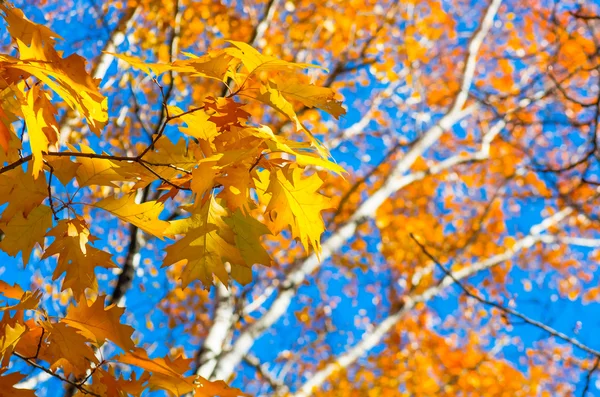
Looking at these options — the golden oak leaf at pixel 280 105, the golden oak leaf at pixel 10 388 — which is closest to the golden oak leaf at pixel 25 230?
the golden oak leaf at pixel 10 388

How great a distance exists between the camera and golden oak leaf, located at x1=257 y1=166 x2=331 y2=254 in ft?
3.52

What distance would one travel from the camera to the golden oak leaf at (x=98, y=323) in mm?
1078

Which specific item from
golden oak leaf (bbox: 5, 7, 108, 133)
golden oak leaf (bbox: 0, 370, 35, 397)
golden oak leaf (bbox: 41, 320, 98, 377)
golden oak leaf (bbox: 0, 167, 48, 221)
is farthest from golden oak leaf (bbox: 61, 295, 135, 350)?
golden oak leaf (bbox: 5, 7, 108, 133)

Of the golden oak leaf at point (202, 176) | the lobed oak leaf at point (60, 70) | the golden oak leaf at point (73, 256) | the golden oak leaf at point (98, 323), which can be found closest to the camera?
the lobed oak leaf at point (60, 70)

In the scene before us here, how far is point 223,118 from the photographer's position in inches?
42.1

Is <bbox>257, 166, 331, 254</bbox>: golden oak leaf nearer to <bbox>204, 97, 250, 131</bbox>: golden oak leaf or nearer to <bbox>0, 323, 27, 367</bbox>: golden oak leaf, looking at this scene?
<bbox>204, 97, 250, 131</bbox>: golden oak leaf

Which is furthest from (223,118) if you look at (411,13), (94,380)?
(411,13)

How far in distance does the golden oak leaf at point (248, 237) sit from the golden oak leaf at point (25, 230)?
1.37 feet

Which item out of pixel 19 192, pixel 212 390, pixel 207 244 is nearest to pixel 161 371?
pixel 212 390

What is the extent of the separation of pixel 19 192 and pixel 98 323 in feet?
1.09

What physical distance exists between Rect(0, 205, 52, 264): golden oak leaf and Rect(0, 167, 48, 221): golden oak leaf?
0.09ft

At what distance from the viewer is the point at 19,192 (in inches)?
44.6

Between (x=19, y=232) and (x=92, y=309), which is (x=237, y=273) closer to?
(x=92, y=309)

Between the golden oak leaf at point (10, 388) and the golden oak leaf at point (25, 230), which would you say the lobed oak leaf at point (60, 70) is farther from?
the golden oak leaf at point (10, 388)
